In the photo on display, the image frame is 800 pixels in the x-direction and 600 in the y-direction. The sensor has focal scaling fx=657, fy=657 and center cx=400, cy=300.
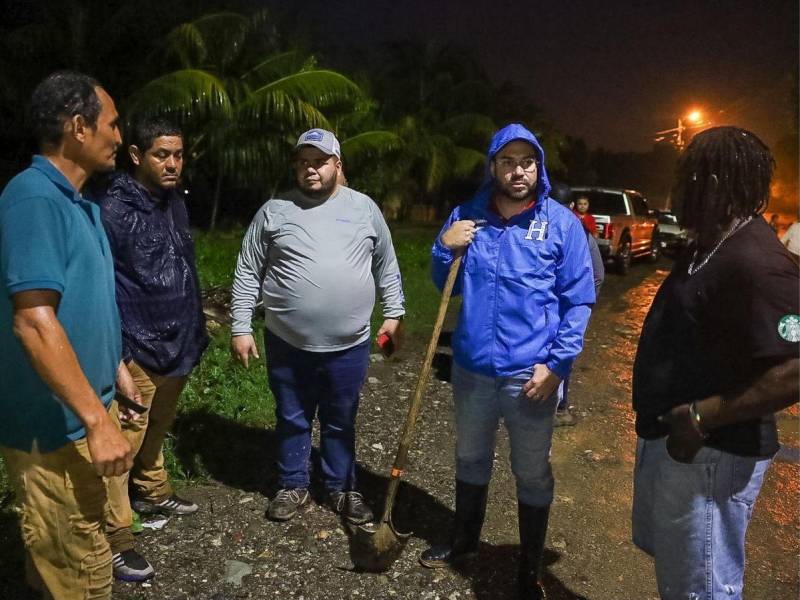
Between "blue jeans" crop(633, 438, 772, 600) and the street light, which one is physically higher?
the street light

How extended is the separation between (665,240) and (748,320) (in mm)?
19441

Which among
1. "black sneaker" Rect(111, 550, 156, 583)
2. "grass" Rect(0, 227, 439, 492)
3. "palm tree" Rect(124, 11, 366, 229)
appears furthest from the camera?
"palm tree" Rect(124, 11, 366, 229)

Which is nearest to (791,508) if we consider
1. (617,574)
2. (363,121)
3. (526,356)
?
(617,574)

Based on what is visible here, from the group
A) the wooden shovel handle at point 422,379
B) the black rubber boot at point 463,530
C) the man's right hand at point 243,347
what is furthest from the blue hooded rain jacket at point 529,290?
the man's right hand at point 243,347

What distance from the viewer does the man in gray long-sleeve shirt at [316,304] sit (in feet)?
10.9

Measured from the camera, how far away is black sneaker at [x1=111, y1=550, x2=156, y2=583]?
3.01m

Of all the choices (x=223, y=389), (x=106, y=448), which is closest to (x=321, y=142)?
(x=106, y=448)

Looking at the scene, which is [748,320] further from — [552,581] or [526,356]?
[552,581]

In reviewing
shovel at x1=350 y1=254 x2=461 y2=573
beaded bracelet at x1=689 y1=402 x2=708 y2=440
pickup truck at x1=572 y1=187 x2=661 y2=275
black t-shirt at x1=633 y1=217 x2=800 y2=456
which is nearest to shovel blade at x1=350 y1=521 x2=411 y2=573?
shovel at x1=350 y1=254 x2=461 y2=573

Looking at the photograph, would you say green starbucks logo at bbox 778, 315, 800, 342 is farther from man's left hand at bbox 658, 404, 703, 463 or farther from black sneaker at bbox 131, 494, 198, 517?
black sneaker at bbox 131, 494, 198, 517

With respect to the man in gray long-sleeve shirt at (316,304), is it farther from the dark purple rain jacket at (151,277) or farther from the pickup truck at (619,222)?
the pickup truck at (619,222)

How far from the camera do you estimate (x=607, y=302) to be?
11.0m

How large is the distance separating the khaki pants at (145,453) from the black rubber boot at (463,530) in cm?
143

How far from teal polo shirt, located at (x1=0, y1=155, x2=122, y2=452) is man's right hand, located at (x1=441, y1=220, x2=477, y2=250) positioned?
1.44m
